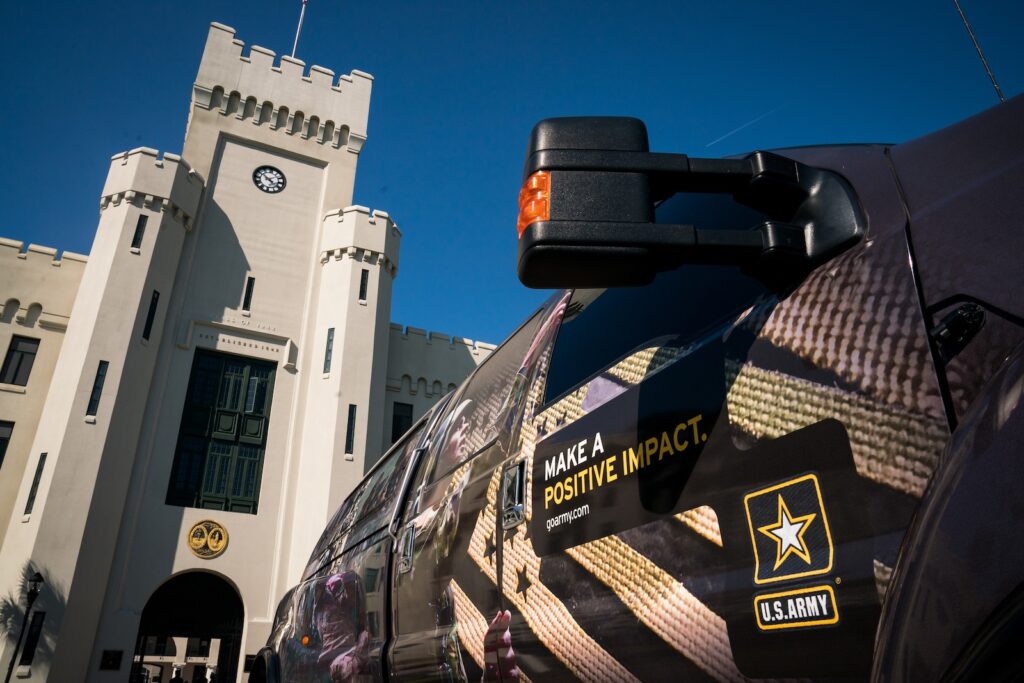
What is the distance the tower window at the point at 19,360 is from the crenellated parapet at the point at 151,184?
13.7 ft

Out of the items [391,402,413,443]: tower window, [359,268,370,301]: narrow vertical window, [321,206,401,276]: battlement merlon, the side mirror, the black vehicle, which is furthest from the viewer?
[391,402,413,443]: tower window

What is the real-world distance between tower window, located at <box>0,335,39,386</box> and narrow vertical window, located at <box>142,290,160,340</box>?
3.41m

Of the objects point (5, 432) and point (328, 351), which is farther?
point (328, 351)

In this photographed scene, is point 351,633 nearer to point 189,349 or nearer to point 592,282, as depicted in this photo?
point 592,282

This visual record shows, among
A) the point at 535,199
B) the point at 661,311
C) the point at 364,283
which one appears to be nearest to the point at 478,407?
the point at 661,311

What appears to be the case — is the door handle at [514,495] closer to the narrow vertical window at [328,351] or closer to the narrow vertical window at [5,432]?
the narrow vertical window at [328,351]

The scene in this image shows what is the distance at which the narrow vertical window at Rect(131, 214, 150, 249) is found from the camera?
17828 mm

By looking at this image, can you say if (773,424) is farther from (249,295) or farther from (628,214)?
(249,295)

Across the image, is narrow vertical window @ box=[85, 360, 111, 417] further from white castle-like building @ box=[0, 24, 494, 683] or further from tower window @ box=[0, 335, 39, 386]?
tower window @ box=[0, 335, 39, 386]

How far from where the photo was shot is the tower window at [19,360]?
690 inches

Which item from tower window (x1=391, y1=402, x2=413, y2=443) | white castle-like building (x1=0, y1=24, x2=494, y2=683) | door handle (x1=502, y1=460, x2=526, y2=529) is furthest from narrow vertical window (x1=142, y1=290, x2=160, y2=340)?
door handle (x1=502, y1=460, x2=526, y2=529)

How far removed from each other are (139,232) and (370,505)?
58.4 ft

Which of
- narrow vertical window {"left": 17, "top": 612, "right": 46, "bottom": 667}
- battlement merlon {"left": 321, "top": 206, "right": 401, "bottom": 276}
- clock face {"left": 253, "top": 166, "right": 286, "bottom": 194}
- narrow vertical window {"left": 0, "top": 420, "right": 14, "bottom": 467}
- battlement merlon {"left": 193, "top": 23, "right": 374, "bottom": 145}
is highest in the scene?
battlement merlon {"left": 193, "top": 23, "right": 374, "bottom": 145}

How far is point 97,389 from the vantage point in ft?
52.7
